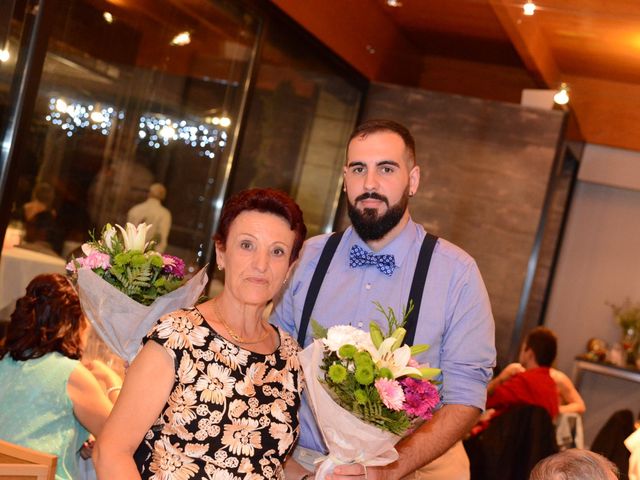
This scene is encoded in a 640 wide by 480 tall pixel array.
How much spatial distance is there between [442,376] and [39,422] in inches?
51.6

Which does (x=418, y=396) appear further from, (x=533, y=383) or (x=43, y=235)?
(x=533, y=383)

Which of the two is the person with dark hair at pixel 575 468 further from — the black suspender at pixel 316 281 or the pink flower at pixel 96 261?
the pink flower at pixel 96 261

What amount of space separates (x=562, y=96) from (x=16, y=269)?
5.03 metres

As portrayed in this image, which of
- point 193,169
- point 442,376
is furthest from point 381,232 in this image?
point 193,169

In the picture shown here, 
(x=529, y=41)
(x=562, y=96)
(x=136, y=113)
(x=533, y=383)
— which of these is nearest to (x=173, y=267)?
(x=136, y=113)

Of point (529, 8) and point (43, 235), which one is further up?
point (529, 8)

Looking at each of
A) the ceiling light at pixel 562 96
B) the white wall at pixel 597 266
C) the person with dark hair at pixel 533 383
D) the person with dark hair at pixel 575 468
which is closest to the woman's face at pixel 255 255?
the person with dark hair at pixel 575 468

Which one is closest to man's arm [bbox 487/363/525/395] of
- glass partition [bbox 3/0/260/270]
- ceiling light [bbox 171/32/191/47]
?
glass partition [bbox 3/0/260/270]

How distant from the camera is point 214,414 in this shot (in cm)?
202

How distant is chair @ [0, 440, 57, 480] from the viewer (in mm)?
2072

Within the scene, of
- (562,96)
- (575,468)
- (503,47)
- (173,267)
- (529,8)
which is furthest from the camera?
(503,47)

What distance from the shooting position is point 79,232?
5160 millimetres

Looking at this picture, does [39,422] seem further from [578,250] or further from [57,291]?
[578,250]

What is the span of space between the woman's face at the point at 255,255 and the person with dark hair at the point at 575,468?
77 cm
